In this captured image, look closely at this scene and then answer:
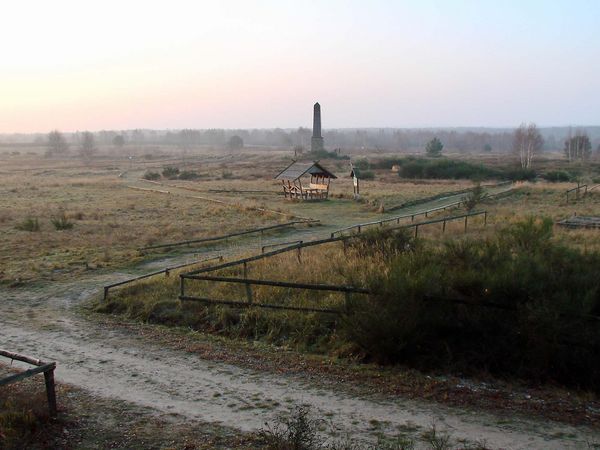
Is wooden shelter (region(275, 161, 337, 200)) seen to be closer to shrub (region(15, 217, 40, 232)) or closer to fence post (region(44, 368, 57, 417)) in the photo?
shrub (region(15, 217, 40, 232))

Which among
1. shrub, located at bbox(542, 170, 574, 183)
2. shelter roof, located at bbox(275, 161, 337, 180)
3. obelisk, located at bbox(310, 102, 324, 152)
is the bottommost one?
shrub, located at bbox(542, 170, 574, 183)

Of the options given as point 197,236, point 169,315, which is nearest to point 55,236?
point 197,236

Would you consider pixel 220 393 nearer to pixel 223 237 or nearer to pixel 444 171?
pixel 223 237

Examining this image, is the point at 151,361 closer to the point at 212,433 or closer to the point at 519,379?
the point at 212,433

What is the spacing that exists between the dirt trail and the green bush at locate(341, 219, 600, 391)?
1.37 meters

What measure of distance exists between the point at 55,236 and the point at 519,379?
1911cm

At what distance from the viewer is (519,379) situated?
825 centimetres

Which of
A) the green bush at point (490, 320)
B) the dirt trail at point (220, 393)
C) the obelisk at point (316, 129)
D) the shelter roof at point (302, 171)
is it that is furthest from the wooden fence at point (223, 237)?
the obelisk at point (316, 129)

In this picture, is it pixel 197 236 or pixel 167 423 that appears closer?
pixel 167 423

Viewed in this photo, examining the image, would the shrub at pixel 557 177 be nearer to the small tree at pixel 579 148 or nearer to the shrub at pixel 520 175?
the shrub at pixel 520 175

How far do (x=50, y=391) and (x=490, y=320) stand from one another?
614 cm

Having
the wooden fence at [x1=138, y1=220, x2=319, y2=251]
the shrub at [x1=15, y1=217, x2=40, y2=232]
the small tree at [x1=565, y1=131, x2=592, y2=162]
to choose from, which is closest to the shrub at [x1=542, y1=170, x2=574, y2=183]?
the wooden fence at [x1=138, y1=220, x2=319, y2=251]

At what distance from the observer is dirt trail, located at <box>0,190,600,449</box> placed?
22.2 ft

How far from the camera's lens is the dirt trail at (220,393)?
6773 millimetres
